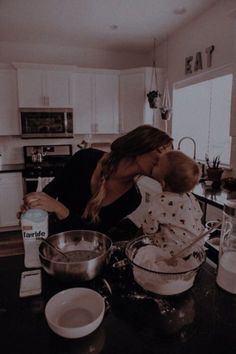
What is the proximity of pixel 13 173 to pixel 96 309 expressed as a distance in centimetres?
348

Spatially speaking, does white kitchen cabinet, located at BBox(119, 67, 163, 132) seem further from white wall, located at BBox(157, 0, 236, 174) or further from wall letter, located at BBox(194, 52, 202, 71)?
wall letter, located at BBox(194, 52, 202, 71)

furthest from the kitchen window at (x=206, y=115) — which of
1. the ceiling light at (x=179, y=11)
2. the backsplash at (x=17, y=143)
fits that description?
the backsplash at (x=17, y=143)

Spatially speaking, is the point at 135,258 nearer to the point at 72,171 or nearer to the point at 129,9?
the point at 72,171

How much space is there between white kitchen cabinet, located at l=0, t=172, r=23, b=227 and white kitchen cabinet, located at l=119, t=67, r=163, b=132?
1909 millimetres

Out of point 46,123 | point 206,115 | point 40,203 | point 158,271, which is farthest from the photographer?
point 46,123

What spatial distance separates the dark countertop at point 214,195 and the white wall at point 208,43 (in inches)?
19.0

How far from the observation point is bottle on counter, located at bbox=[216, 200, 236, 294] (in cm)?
89

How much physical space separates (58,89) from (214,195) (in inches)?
115

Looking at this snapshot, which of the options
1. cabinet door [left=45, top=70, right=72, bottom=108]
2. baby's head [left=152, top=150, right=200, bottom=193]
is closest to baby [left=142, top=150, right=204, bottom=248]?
baby's head [left=152, top=150, right=200, bottom=193]

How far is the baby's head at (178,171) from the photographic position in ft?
4.19

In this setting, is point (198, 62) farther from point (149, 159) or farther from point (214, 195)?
point (149, 159)

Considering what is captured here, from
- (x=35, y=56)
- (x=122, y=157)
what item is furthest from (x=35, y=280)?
(x=35, y=56)

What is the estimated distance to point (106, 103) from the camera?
4.39 m

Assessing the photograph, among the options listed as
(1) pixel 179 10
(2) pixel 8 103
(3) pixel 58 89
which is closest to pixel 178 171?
(1) pixel 179 10
